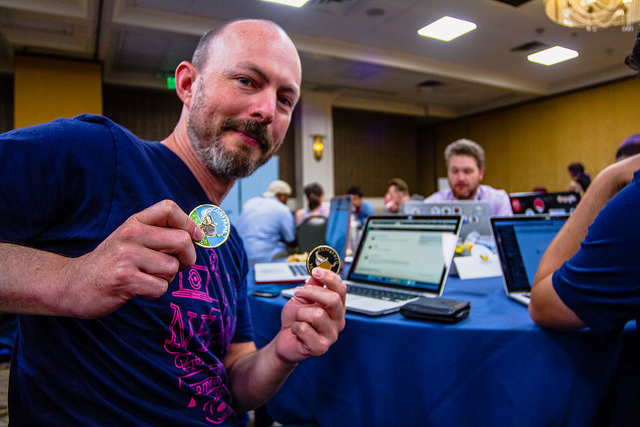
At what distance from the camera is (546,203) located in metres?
2.12

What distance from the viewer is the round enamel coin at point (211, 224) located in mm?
714

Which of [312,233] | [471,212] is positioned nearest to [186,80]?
[471,212]

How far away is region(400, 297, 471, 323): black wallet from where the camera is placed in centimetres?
104

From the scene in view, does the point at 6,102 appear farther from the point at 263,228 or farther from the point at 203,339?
the point at 203,339

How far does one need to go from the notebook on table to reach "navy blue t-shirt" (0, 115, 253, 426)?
537 millimetres

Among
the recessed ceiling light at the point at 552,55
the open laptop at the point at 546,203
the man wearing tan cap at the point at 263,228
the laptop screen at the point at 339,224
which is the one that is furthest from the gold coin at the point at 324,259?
the recessed ceiling light at the point at 552,55

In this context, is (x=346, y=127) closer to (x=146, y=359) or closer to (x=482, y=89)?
(x=482, y=89)

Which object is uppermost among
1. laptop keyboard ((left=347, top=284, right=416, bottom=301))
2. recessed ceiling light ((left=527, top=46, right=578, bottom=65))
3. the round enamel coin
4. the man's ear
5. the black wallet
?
recessed ceiling light ((left=527, top=46, right=578, bottom=65))

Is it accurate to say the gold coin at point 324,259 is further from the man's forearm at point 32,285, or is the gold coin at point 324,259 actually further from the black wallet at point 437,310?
the man's forearm at point 32,285

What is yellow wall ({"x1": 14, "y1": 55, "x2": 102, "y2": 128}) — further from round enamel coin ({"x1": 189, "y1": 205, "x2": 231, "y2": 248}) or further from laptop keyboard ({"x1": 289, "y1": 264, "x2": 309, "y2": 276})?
round enamel coin ({"x1": 189, "y1": 205, "x2": 231, "y2": 248})

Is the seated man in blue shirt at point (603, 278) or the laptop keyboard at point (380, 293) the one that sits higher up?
the seated man in blue shirt at point (603, 278)

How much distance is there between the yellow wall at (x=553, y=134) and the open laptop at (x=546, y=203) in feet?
22.5

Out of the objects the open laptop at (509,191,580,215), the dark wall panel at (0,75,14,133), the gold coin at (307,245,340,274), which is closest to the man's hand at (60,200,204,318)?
the gold coin at (307,245,340,274)

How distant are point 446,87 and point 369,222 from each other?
7.48m
